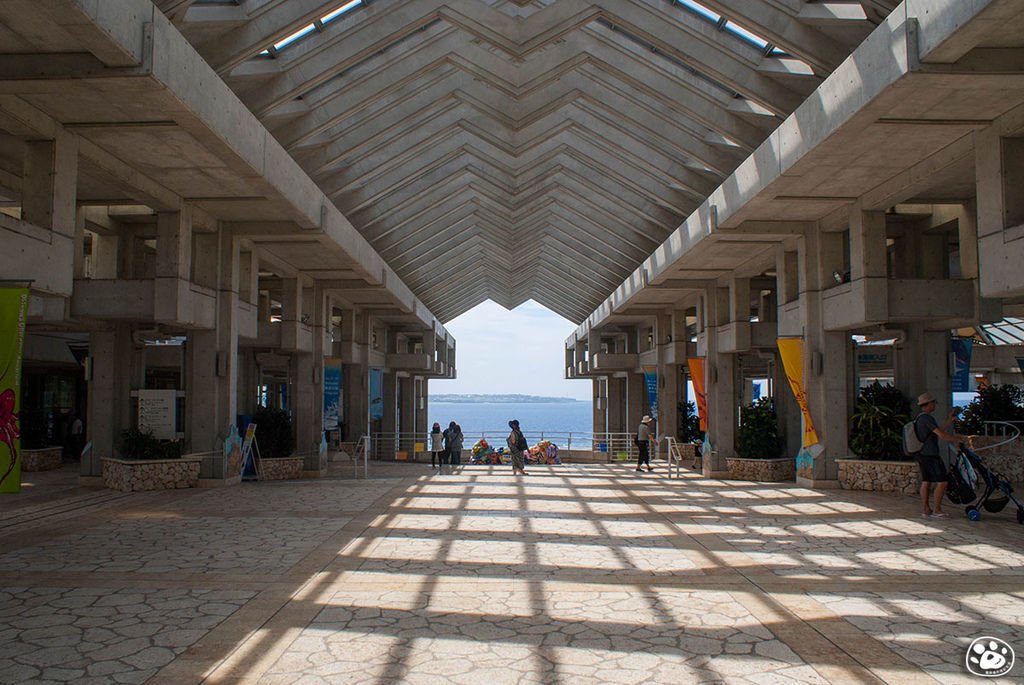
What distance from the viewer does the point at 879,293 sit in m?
14.1

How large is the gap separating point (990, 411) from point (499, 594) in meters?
14.2

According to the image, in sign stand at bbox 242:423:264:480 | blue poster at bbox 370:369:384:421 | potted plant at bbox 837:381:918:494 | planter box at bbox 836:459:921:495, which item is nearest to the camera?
planter box at bbox 836:459:921:495

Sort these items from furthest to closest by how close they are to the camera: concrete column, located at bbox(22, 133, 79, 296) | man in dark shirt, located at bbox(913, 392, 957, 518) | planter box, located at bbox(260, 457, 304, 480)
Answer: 1. planter box, located at bbox(260, 457, 304, 480)
2. concrete column, located at bbox(22, 133, 79, 296)
3. man in dark shirt, located at bbox(913, 392, 957, 518)

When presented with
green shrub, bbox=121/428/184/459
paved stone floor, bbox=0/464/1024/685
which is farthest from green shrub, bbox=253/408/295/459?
paved stone floor, bbox=0/464/1024/685

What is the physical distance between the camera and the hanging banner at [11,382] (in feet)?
26.7

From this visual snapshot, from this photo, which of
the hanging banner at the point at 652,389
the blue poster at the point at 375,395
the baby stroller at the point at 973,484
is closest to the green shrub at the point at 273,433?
the blue poster at the point at 375,395

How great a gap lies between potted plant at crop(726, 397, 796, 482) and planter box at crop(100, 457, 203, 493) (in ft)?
39.2

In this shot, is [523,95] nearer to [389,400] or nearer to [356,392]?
[356,392]

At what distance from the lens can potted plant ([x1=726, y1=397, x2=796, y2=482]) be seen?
1884 cm

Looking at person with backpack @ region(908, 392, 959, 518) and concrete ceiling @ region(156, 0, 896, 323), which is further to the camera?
concrete ceiling @ region(156, 0, 896, 323)

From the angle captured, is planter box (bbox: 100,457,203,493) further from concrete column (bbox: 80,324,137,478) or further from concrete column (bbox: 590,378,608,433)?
concrete column (bbox: 590,378,608,433)

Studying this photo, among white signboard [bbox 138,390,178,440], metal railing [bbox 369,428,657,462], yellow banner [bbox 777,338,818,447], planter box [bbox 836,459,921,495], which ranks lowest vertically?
metal railing [bbox 369,428,657,462]

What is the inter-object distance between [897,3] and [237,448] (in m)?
13.7

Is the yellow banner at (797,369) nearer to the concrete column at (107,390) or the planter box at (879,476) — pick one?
the planter box at (879,476)
